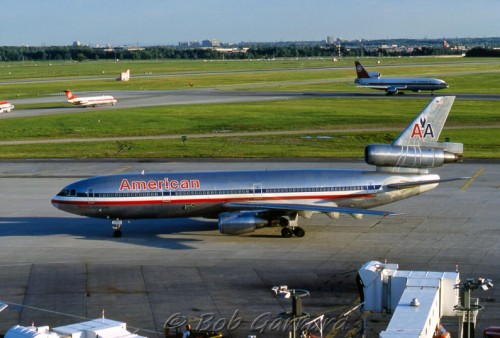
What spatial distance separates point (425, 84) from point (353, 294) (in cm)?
13595

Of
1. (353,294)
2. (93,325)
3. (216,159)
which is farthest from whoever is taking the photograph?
(216,159)

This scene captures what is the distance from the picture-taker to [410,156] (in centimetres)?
5581

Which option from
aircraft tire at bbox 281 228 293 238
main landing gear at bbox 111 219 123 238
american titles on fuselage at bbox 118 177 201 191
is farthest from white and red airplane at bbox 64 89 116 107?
aircraft tire at bbox 281 228 293 238

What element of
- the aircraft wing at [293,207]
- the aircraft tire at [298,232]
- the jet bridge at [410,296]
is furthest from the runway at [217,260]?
the jet bridge at [410,296]

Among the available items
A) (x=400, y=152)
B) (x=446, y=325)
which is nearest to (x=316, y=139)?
(x=400, y=152)

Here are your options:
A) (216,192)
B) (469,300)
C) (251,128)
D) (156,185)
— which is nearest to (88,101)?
(251,128)

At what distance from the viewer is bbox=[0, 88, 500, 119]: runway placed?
151m

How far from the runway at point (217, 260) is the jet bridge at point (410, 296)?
15.8ft

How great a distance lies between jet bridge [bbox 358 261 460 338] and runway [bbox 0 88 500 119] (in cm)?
11571

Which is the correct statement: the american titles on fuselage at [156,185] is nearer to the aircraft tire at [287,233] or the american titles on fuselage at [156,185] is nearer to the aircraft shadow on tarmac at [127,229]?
the aircraft shadow on tarmac at [127,229]

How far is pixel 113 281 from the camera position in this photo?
4594 centimetres

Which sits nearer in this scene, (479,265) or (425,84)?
(479,265)

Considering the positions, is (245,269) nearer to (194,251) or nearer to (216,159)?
(194,251)

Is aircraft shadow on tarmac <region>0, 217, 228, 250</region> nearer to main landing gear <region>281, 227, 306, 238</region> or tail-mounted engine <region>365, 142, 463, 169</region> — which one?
main landing gear <region>281, 227, 306, 238</region>
